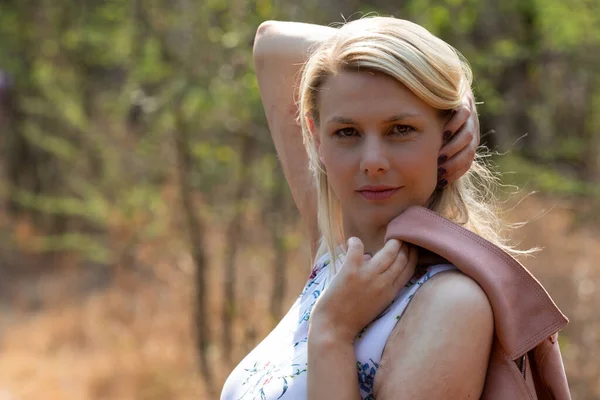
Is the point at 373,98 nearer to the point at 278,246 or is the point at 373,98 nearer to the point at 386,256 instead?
the point at 386,256

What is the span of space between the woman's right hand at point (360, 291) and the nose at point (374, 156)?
137mm

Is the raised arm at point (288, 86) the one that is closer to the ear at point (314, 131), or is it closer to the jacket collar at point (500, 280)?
the ear at point (314, 131)

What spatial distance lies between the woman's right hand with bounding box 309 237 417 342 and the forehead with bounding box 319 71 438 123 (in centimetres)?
23

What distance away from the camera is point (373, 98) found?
66.3 inches

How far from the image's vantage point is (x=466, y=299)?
4.98 ft

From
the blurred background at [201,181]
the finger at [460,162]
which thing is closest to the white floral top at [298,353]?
the finger at [460,162]

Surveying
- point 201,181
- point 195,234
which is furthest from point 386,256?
point 201,181

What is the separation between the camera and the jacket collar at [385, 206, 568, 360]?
1.51 meters

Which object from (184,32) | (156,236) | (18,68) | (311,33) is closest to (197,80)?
(184,32)

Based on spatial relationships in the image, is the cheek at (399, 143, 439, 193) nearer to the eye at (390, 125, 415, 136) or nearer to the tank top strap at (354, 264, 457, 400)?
the eye at (390, 125, 415, 136)

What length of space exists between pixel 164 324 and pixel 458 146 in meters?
5.28

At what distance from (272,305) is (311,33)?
2.65 m

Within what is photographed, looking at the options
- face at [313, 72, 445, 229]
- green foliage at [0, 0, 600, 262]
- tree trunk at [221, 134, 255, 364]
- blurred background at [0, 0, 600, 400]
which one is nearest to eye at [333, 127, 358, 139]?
face at [313, 72, 445, 229]

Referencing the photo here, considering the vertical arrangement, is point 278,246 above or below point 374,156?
below
